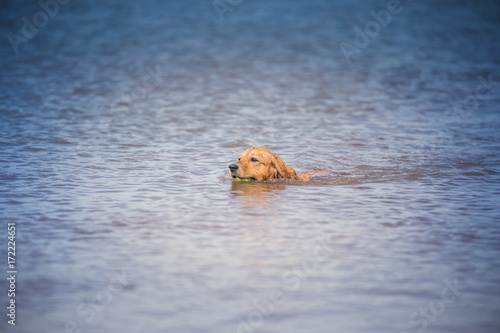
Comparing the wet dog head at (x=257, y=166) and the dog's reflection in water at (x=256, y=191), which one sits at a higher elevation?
the wet dog head at (x=257, y=166)

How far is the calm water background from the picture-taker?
6242mm

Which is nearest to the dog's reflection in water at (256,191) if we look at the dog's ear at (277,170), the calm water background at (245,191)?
the calm water background at (245,191)

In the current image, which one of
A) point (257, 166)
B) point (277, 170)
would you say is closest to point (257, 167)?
point (257, 166)

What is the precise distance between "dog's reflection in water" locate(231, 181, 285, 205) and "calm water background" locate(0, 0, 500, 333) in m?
0.07

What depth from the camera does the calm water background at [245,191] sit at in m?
6.24

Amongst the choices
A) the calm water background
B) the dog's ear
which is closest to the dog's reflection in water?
the calm water background

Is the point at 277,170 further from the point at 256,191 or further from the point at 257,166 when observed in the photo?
the point at 256,191

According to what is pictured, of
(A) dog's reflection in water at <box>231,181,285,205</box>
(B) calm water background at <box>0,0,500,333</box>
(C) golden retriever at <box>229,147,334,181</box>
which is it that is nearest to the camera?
(B) calm water background at <box>0,0,500,333</box>

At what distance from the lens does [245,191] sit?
1106 centimetres

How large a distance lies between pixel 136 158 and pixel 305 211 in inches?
202

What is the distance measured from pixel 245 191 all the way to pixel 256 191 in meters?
0.19

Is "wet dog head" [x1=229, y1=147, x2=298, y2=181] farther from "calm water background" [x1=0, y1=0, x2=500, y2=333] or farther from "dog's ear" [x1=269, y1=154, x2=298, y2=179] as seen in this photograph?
"calm water background" [x1=0, y1=0, x2=500, y2=333]

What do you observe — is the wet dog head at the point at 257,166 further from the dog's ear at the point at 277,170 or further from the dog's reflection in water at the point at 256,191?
the dog's reflection in water at the point at 256,191

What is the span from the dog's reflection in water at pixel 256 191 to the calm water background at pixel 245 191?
0.07 metres
